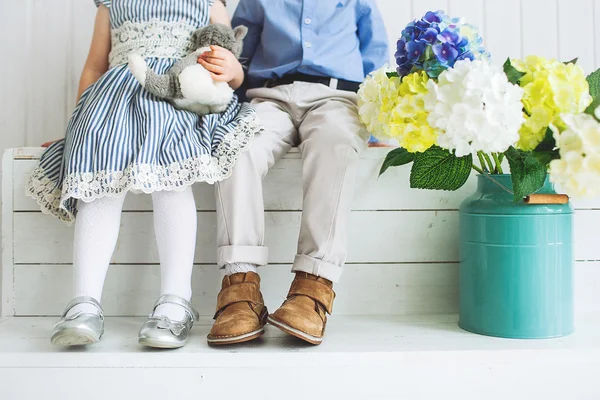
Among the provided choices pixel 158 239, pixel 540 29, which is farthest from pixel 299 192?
pixel 540 29

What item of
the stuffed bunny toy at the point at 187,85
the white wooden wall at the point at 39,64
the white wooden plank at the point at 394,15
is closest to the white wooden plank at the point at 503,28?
the white wooden plank at the point at 394,15

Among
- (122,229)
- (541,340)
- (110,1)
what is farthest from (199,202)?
(541,340)

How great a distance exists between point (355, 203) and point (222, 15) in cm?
54

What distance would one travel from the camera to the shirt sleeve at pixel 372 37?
133cm

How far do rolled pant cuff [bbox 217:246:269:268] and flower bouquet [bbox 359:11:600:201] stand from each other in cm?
31

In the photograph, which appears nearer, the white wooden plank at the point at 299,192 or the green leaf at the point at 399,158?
the green leaf at the point at 399,158

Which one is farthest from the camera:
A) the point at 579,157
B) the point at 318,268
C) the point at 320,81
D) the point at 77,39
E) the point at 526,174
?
the point at 77,39

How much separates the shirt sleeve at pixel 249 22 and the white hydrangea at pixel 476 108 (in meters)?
0.67

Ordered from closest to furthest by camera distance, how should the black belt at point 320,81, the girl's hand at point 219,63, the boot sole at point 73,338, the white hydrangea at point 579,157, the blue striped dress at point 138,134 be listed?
the white hydrangea at point 579,157
the boot sole at point 73,338
the blue striped dress at point 138,134
the girl's hand at point 219,63
the black belt at point 320,81

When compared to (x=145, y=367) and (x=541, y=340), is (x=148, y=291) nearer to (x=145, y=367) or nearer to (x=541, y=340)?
(x=145, y=367)

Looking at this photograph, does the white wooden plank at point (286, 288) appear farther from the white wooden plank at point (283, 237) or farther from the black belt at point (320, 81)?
the black belt at point (320, 81)

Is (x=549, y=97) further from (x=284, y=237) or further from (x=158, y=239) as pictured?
(x=158, y=239)

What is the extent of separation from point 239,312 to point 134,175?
298mm

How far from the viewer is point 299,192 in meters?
1.14
